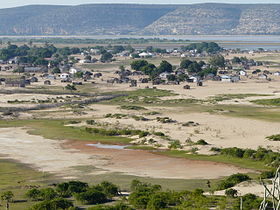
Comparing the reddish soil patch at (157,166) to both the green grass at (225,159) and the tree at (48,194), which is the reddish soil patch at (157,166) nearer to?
the green grass at (225,159)

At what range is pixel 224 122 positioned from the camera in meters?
72.1

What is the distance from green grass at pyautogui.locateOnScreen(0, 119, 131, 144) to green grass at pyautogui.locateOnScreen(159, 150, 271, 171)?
774 cm

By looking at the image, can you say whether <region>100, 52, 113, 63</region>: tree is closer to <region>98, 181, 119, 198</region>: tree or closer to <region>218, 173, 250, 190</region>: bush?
<region>218, 173, 250, 190</region>: bush

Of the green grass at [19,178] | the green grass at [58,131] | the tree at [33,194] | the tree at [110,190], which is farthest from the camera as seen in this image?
the green grass at [58,131]

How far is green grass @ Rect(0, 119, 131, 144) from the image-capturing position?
2516 inches

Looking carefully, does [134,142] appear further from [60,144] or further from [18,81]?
[18,81]

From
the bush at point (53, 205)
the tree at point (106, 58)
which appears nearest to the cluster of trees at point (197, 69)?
the tree at point (106, 58)

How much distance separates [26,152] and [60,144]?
4.94 metres

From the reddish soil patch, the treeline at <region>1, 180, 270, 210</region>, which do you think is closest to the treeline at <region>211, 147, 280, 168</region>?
the reddish soil patch

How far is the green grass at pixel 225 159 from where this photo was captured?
49819 millimetres

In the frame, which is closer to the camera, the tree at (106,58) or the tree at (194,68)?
the tree at (194,68)

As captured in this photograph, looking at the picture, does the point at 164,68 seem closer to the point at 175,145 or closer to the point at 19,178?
the point at 175,145

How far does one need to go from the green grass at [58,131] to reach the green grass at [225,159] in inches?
305

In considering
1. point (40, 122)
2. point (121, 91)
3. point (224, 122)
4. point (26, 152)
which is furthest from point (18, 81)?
point (26, 152)
